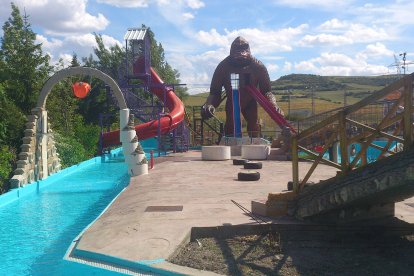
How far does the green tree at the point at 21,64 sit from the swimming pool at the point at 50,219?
5.18m

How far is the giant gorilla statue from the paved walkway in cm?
1205

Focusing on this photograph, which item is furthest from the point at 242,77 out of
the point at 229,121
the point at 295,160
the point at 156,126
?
the point at 295,160

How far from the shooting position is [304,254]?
6.99 metres

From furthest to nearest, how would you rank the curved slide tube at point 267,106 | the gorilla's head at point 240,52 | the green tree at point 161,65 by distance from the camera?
the green tree at point 161,65 < the gorilla's head at point 240,52 < the curved slide tube at point 267,106

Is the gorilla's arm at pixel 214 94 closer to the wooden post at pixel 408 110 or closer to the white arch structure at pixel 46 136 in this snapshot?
the white arch structure at pixel 46 136

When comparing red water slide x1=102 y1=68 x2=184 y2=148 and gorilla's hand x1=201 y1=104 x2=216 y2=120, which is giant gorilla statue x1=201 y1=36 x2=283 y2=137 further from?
red water slide x1=102 y1=68 x2=184 y2=148

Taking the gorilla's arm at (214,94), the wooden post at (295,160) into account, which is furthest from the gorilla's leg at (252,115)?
the wooden post at (295,160)

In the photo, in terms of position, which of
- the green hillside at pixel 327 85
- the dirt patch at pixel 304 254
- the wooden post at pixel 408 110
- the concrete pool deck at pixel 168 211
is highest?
the green hillside at pixel 327 85

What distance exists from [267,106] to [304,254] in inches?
804

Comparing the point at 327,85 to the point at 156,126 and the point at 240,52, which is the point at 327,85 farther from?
the point at 156,126

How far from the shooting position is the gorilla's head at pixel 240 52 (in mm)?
27781

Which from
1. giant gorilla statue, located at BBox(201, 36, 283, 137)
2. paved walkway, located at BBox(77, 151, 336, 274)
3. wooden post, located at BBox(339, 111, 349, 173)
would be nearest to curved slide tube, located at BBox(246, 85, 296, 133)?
giant gorilla statue, located at BBox(201, 36, 283, 137)

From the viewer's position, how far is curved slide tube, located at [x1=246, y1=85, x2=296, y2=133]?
26.4m

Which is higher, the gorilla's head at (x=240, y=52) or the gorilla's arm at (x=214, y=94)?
the gorilla's head at (x=240, y=52)
